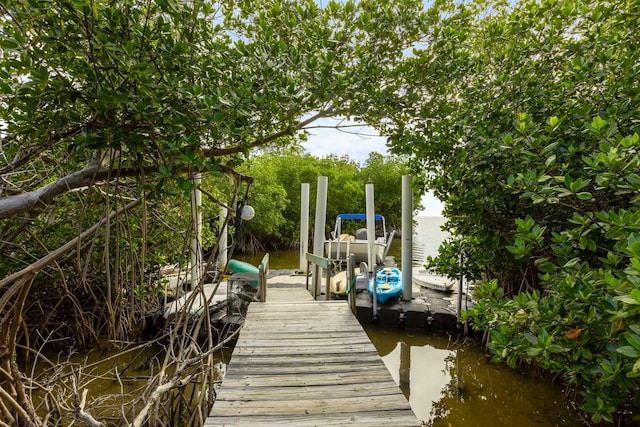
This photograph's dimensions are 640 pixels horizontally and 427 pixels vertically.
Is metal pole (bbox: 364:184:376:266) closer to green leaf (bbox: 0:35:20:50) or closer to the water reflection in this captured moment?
the water reflection

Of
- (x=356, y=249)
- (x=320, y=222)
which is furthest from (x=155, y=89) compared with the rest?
(x=356, y=249)

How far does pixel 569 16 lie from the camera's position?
3.00 m

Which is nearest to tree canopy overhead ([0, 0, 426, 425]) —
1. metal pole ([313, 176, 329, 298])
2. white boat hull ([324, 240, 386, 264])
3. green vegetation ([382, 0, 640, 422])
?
green vegetation ([382, 0, 640, 422])

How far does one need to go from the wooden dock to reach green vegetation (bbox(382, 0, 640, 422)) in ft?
3.05

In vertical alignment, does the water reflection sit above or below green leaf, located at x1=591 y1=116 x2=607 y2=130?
below

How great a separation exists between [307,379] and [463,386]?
8.87 ft

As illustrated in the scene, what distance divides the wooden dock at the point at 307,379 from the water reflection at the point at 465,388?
1.43 m

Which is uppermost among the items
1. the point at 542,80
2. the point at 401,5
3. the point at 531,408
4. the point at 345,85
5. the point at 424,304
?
the point at 401,5

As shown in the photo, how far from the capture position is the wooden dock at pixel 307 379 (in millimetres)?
2254

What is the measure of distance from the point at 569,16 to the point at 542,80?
1.79 feet

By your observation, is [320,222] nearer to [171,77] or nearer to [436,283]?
[436,283]

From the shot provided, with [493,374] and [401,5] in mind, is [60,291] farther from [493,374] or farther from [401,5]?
[493,374]

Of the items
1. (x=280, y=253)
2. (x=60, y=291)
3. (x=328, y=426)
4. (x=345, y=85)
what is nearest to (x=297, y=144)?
(x=345, y=85)

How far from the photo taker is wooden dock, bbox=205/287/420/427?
2254mm
